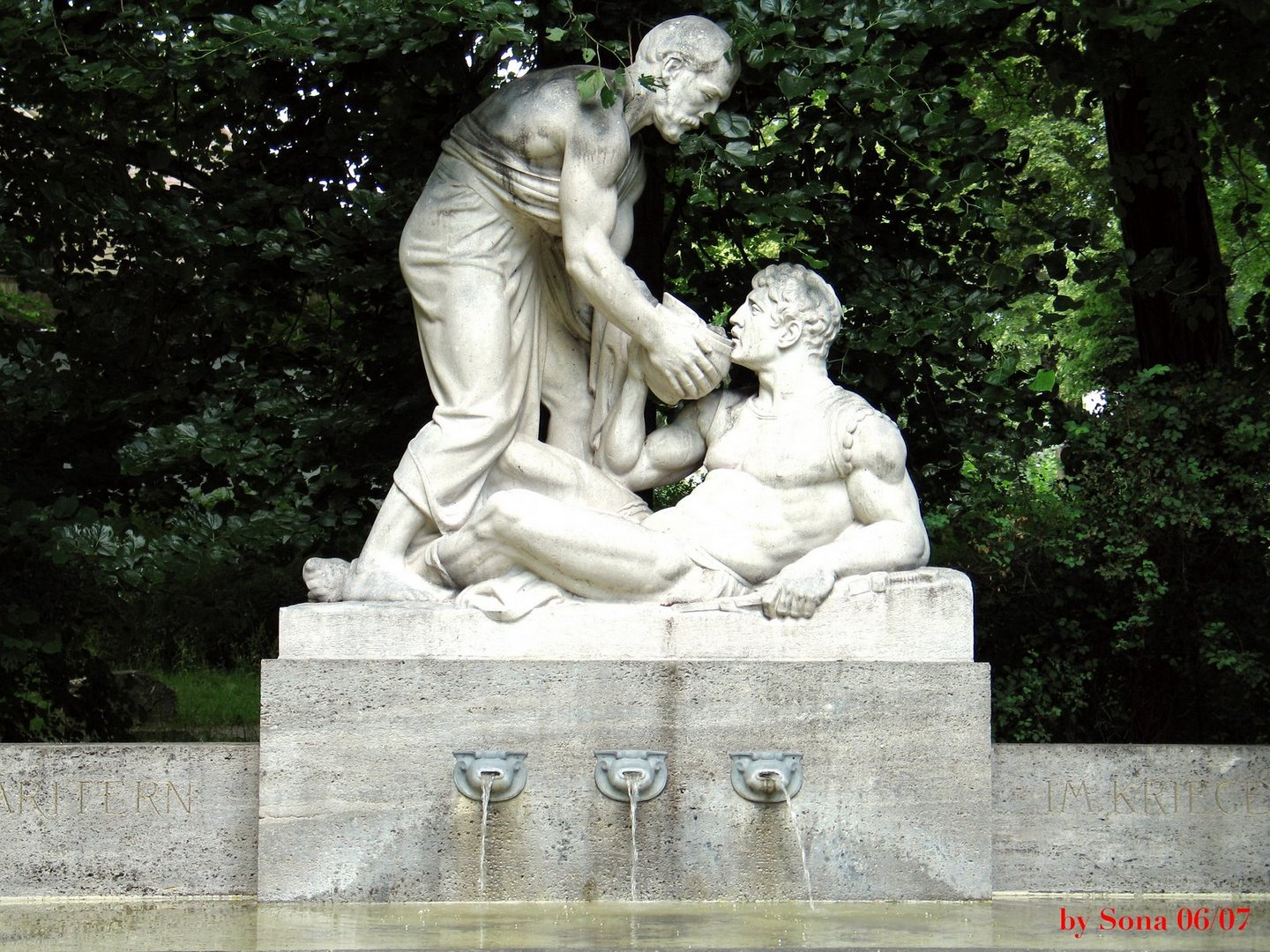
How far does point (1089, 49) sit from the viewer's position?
862 centimetres

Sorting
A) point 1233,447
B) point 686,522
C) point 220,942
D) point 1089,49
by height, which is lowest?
point 220,942

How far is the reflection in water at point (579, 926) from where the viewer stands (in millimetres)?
5617

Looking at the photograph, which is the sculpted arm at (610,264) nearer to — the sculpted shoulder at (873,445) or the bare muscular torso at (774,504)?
the bare muscular torso at (774,504)

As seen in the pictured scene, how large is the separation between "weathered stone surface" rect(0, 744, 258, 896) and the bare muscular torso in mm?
1695

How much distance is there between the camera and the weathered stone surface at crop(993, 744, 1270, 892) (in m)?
6.66

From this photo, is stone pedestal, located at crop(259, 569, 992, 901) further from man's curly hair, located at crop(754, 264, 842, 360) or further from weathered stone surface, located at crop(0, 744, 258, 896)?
man's curly hair, located at crop(754, 264, 842, 360)

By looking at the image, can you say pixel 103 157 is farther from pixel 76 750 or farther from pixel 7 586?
pixel 76 750

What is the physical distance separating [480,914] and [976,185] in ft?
Answer: 13.7

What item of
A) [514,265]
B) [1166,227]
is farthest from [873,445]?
[1166,227]

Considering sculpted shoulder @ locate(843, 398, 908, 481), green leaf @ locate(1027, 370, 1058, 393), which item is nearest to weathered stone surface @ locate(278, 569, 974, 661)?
sculpted shoulder @ locate(843, 398, 908, 481)

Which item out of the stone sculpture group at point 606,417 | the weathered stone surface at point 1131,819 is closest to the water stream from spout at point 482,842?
the stone sculpture group at point 606,417

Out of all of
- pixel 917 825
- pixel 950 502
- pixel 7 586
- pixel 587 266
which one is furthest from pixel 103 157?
pixel 917 825

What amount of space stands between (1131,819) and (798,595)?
142 centimetres

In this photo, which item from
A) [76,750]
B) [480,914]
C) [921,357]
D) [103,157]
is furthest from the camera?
[103,157]
